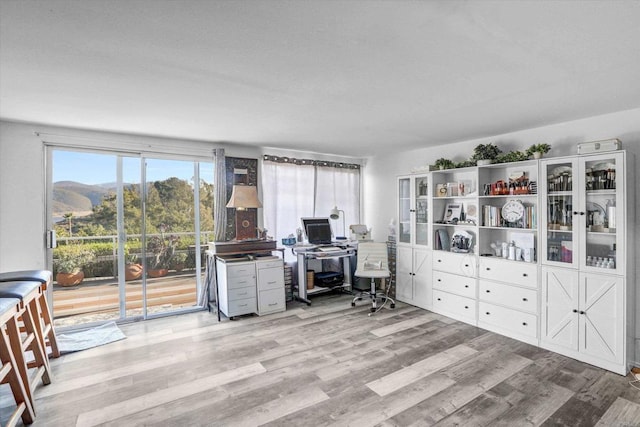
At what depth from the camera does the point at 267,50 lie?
1.83 metres

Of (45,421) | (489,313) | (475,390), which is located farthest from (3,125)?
(489,313)

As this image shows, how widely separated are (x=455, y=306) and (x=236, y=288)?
109 inches

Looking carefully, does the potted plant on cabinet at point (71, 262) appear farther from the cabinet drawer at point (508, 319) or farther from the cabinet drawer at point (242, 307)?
the cabinet drawer at point (508, 319)

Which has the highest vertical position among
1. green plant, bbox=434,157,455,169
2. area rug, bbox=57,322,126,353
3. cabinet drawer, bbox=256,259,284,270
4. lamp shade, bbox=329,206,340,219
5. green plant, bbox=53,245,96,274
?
green plant, bbox=434,157,455,169

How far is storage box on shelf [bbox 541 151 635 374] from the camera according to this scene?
2766 millimetres

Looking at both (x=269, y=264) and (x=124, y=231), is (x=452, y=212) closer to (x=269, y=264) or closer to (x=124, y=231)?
(x=269, y=264)

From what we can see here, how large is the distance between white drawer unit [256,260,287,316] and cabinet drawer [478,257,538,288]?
2.51 metres

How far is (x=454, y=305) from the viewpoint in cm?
408

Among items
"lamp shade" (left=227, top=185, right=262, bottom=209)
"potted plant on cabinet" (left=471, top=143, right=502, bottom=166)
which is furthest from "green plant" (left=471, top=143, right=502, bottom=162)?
"lamp shade" (left=227, top=185, right=262, bottom=209)

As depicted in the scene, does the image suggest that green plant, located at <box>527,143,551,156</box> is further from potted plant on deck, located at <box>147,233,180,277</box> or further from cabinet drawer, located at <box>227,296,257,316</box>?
potted plant on deck, located at <box>147,233,180,277</box>

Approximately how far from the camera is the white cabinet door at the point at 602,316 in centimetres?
276

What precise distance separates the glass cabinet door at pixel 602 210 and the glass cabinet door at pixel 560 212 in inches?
3.7

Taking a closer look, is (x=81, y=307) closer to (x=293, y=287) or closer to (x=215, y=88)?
(x=293, y=287)

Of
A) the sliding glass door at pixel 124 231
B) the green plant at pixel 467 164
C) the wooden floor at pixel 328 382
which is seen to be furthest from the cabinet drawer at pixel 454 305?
the sliding glass door at pixel 124 231
